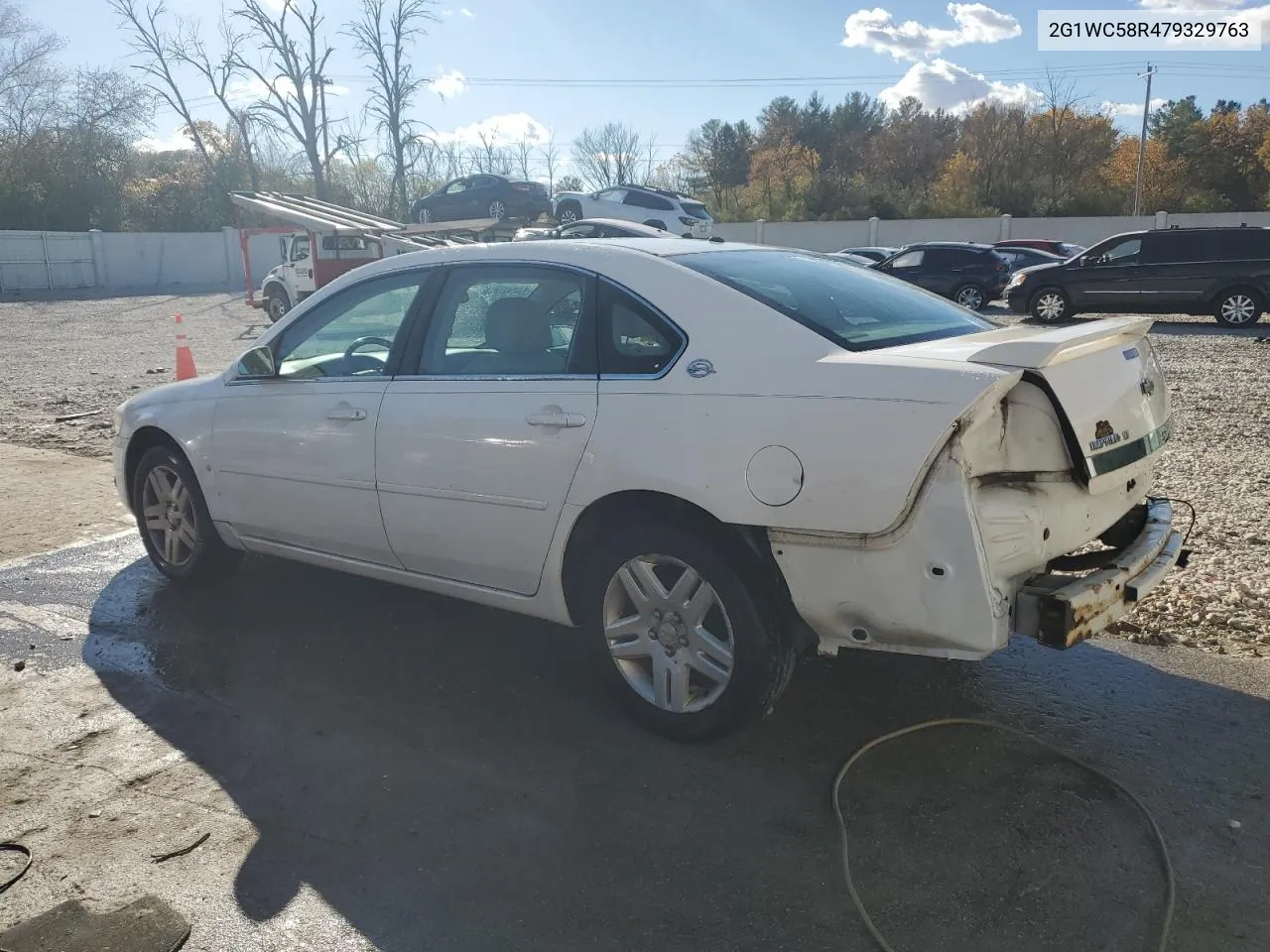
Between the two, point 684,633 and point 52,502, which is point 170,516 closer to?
point 52,502

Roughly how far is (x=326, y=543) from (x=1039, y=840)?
10.0 feet

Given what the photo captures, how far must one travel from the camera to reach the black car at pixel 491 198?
2933cm

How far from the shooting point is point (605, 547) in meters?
3.45

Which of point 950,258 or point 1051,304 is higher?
point 950,258

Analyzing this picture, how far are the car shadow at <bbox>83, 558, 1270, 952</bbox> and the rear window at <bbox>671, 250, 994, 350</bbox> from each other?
1.38m

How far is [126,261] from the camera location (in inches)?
1463

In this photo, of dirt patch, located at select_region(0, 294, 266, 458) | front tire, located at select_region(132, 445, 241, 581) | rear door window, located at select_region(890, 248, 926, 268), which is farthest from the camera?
rear door window, located at select_region(890, 248, 926, 268)

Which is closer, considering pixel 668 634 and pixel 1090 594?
pixel 1090 594

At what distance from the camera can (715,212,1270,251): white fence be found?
3744 centimetres

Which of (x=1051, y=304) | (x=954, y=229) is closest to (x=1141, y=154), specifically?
(x=954, y=229)

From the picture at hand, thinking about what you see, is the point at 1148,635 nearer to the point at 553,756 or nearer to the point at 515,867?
the point at 553,756

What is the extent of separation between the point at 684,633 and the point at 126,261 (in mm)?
39694

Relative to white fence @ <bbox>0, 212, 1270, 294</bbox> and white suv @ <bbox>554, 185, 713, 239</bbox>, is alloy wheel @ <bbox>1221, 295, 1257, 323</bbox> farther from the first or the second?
white fence @ <bbox>0, 212, 1270, 294</bbox>

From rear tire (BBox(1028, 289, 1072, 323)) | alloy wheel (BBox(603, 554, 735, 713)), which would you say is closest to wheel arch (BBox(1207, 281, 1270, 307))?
rear tire (BBox(1028, 289, 1072, 323))
